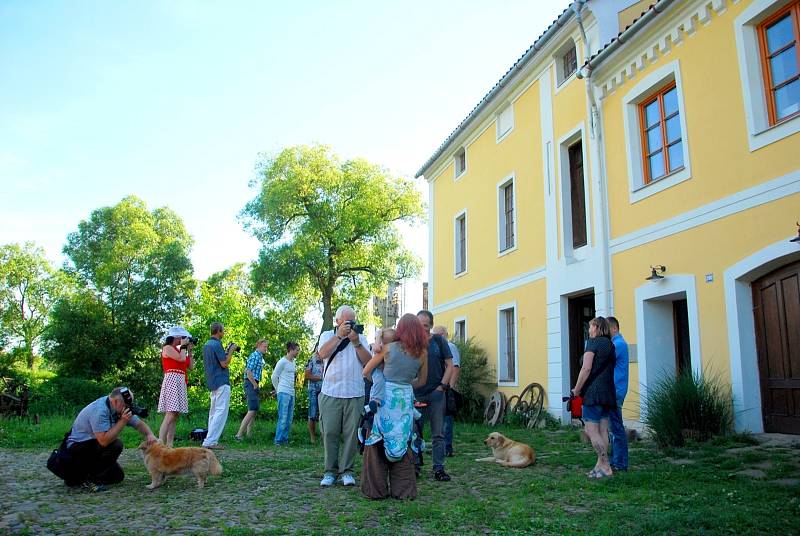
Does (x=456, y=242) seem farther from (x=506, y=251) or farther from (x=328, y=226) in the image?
(x=328, y=226)

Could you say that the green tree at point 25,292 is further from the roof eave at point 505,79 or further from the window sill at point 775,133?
the window sill at point 775,133

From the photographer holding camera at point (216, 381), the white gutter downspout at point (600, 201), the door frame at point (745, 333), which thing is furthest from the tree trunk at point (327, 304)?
the door frame at point (745, 333)

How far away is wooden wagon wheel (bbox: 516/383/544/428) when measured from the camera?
505 inches

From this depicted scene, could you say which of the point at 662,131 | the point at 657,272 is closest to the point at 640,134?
the point at 662,131

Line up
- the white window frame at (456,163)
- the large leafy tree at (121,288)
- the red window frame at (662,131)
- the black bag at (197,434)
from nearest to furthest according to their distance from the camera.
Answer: the red window frame at (662,131), the black bag at (197,434), the white window frame at (456,163), the large leafy tree at (121,288)

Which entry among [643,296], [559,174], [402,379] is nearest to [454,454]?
[402,379]

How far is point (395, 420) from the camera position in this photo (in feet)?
18.2

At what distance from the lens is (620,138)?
10805 mm

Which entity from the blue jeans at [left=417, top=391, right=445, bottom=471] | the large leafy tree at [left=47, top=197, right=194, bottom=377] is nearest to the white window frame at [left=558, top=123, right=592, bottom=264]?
the blue jeans at [left=417, top=391, right=445, bottom=471]

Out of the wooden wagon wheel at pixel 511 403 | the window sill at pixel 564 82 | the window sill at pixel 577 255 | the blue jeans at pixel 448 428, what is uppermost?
the window sill at pixel 564 82

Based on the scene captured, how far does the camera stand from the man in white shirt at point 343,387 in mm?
6008

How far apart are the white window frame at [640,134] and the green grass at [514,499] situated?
4.01 meters

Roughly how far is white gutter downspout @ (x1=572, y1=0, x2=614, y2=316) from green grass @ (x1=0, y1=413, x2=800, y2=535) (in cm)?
338

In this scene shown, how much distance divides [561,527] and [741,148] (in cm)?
602
